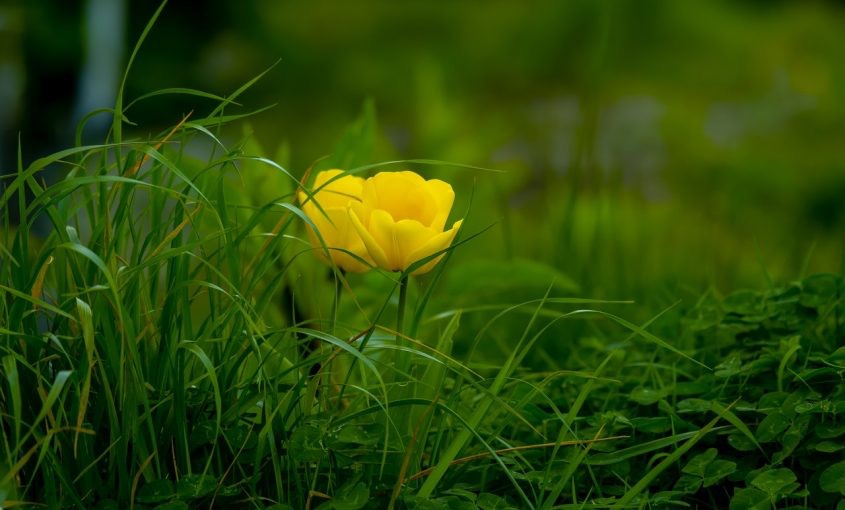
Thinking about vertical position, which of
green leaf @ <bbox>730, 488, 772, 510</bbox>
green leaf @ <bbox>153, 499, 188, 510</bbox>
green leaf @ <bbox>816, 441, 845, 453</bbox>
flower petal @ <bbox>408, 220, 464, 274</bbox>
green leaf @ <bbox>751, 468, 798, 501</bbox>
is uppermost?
flower petal @ <bbox>408, 220, 464, 274</bbox>

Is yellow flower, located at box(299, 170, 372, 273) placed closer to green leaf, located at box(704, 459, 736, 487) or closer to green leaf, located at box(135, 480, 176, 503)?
green leaf, located at box(135, 480, 176, 503)

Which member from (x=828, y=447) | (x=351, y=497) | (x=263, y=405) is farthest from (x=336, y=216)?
(x=828, y=447)

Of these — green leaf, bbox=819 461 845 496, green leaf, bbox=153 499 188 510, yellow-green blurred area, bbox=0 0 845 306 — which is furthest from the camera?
yellow-green blurred area, bbox=0 0 845 306

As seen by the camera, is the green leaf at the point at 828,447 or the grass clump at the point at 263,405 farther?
the green leaf at the point at 828,447

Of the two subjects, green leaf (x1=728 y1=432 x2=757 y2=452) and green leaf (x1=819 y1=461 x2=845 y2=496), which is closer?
green leaf (x1=819 y1=461 x2=845 y2=496)

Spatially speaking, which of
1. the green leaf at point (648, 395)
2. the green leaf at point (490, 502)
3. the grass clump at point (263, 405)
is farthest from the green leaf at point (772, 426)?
the green leaf at point (490, 502)

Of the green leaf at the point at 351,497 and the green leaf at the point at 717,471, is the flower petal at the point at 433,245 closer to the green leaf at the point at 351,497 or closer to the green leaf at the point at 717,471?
the green leaf at the point at 351,497

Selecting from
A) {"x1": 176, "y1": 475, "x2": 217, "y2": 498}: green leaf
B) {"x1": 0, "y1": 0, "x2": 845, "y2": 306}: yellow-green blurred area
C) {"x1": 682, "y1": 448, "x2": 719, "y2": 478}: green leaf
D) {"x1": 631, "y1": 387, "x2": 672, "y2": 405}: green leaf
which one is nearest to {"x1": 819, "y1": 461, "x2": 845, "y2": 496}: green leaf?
{"x1": 682, "y1": 448, "x2": 719, "y2": 478}: green leaf
